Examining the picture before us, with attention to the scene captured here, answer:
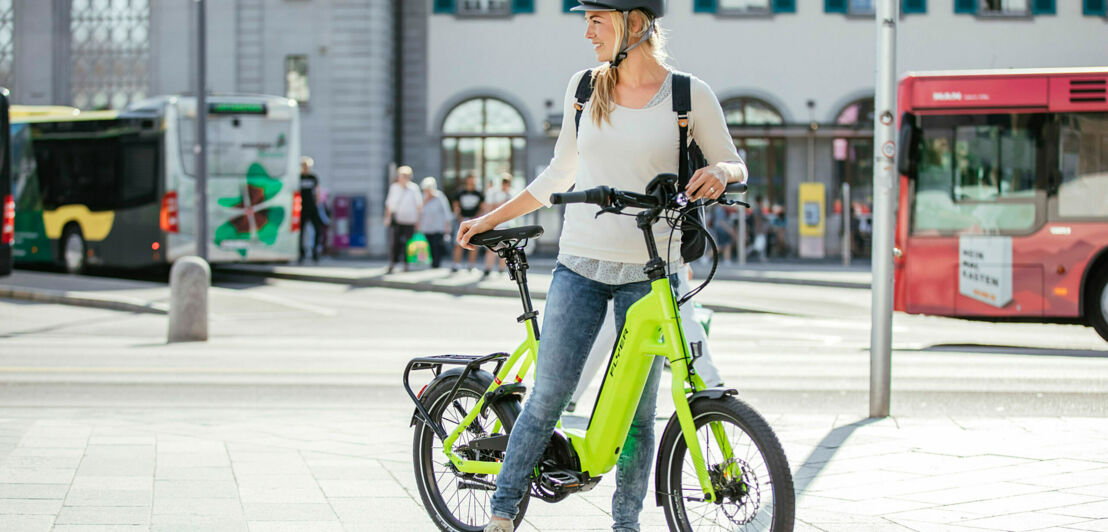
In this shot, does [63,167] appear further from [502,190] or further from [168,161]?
[502,190]

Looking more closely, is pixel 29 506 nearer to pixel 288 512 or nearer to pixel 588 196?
pixel 288 512

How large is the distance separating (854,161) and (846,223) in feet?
11.2

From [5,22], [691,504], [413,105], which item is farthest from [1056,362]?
[5,22]

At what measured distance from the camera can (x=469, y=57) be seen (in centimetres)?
3344

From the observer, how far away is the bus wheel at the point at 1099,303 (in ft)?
42.5

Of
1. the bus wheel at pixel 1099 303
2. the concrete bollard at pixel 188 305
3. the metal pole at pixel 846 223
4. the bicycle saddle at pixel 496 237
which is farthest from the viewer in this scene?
the metal pole at pixel 846 223

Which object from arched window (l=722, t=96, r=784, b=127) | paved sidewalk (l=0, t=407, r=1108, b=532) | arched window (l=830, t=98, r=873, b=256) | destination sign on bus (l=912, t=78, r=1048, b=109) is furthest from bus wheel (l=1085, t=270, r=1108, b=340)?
arched window (l=722, t=96, r=784, b=127)

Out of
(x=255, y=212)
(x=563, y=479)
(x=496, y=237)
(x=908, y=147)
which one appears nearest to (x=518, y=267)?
(x=496, y=237)

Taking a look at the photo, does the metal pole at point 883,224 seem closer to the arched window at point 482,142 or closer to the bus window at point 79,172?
the bus window at point 79,172

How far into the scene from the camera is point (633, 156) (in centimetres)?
415

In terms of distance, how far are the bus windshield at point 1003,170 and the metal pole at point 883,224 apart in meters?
6.08

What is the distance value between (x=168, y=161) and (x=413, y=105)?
12.7 metres

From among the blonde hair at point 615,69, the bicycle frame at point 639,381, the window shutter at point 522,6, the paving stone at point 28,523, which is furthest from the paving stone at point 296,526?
the window shutter at point 522,6

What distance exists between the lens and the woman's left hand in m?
3.88
